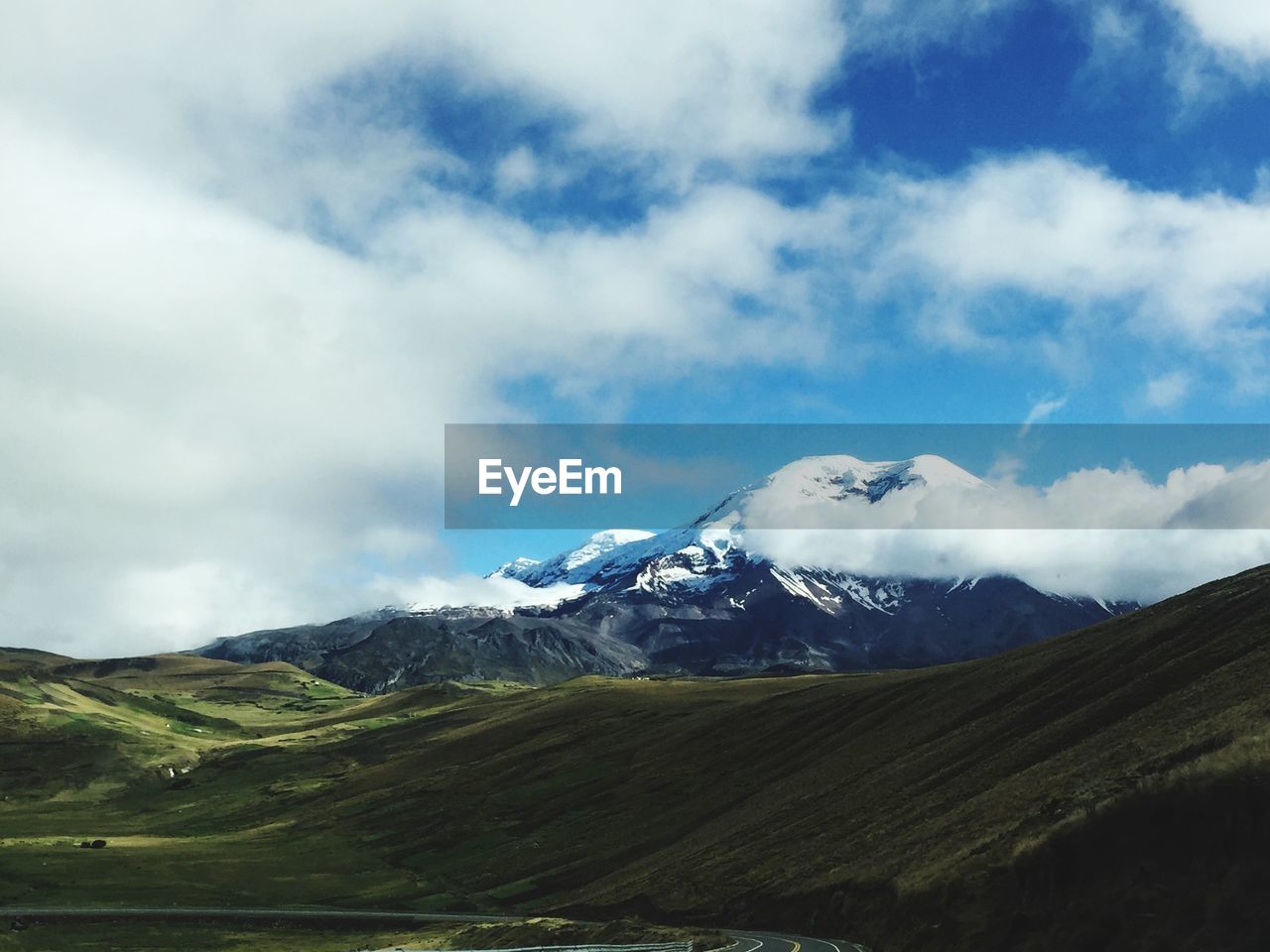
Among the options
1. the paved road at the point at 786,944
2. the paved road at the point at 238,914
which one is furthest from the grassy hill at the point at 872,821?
the paved road at the point at 238,914

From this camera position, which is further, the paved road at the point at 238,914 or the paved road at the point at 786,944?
the paved road at the point at 238,914

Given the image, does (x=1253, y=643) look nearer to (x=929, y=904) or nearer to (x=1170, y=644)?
(x=1170, y=644)

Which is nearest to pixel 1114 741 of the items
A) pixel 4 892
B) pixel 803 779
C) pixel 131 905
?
pixel 803 779

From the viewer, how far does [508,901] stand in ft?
355

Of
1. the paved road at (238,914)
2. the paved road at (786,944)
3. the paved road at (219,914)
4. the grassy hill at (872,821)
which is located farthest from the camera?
the paved road at (219,914)

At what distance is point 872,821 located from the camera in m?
79.5

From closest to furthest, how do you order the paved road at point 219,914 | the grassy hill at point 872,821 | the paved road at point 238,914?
the grassy hill at point 872,821, the paved road at point 238,914, the paved road at point 219,914

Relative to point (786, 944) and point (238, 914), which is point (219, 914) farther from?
point (786, 944)

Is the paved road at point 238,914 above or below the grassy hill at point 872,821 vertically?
below

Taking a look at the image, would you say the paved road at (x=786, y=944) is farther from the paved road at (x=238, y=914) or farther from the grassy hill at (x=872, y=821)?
the paved road at (x=238, y=914)

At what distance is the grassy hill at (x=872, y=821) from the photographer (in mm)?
36531

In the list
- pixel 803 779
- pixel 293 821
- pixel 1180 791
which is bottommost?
pixel 293 821

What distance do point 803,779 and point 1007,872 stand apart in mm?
69388

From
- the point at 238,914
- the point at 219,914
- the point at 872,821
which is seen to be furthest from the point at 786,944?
the point at 219,914
